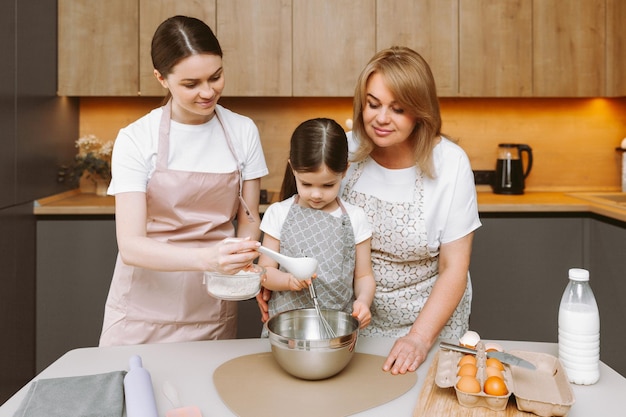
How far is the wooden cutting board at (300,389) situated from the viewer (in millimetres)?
1042

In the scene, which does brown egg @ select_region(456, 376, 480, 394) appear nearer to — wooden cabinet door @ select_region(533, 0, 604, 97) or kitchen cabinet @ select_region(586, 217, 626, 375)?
kitchen cabinet @ select_region(586, 217, 626, 375)

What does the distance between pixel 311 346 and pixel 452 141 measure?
2.75ft

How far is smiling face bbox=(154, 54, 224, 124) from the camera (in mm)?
1449

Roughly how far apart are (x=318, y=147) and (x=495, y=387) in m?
0.68

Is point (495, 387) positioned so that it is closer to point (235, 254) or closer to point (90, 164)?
point (235, 254)

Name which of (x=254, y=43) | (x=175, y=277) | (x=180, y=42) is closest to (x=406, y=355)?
(x=175, y=277)

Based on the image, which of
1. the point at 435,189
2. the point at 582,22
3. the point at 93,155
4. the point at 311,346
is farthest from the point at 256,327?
the point at 582,22

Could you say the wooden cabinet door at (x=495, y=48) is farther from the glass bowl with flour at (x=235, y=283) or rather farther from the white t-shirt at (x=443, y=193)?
the glass bowl with flour at (x=235, y=283)

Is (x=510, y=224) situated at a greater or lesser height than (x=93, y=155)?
lesser

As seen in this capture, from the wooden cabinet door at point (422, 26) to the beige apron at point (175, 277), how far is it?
5.53ft

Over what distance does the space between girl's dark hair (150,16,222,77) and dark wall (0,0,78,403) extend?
1360mm

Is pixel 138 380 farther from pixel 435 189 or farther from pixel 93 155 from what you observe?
pixel 93 155

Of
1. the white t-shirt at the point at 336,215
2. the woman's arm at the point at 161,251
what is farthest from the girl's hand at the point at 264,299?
the woman's arm at the point at 161,251

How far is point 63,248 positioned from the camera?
2.82 m
